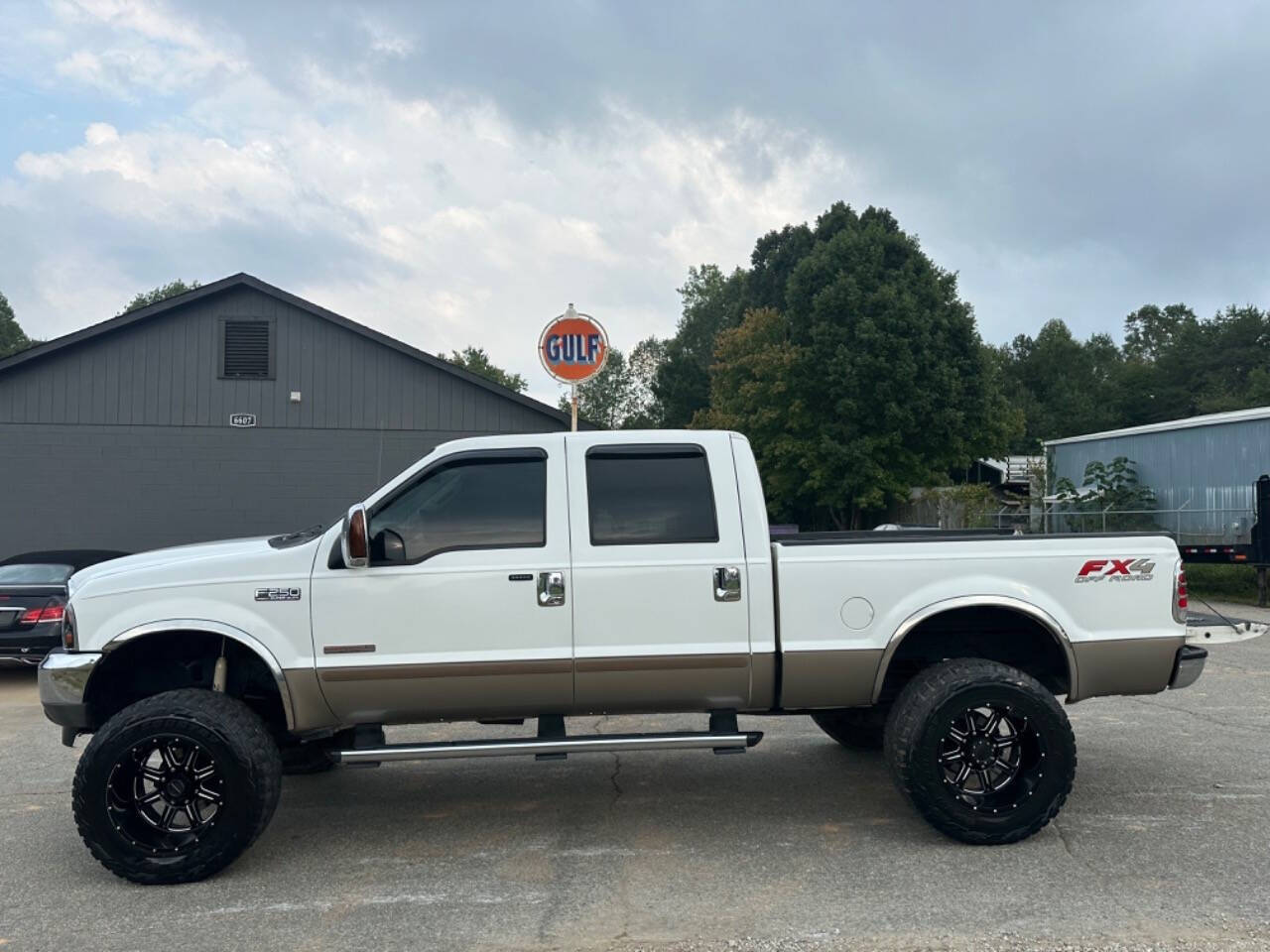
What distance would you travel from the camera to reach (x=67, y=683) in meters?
5.04

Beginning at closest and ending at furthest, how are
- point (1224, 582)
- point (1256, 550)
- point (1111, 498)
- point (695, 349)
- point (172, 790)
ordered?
point (172, 790)
point (1256, 550)
point (1224, 582)
point (1111, 498)
point (695, 349)

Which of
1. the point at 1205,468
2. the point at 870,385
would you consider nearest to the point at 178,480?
the point at 1205,468

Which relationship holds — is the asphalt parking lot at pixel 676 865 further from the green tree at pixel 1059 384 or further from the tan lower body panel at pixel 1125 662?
the green tree at pixel 1059 384

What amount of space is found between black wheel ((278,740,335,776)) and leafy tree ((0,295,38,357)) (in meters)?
70.4

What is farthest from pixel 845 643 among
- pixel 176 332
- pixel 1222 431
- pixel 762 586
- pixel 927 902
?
pixel 1222 431

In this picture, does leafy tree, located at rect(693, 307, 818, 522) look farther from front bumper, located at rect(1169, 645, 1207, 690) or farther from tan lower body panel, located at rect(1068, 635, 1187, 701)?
tan lower body panel, located at rect(1068, 635, 1187, 701)

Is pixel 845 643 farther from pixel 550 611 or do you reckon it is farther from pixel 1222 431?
pixel 1222 431

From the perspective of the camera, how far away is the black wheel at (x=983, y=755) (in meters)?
5.09

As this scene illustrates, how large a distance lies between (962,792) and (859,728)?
1735 millimetres

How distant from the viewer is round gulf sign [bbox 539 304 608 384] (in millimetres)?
12539

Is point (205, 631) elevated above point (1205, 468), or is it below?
below

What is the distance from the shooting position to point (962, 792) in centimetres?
516

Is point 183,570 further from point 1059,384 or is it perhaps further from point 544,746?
point 1059,384

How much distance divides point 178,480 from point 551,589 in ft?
48.2
